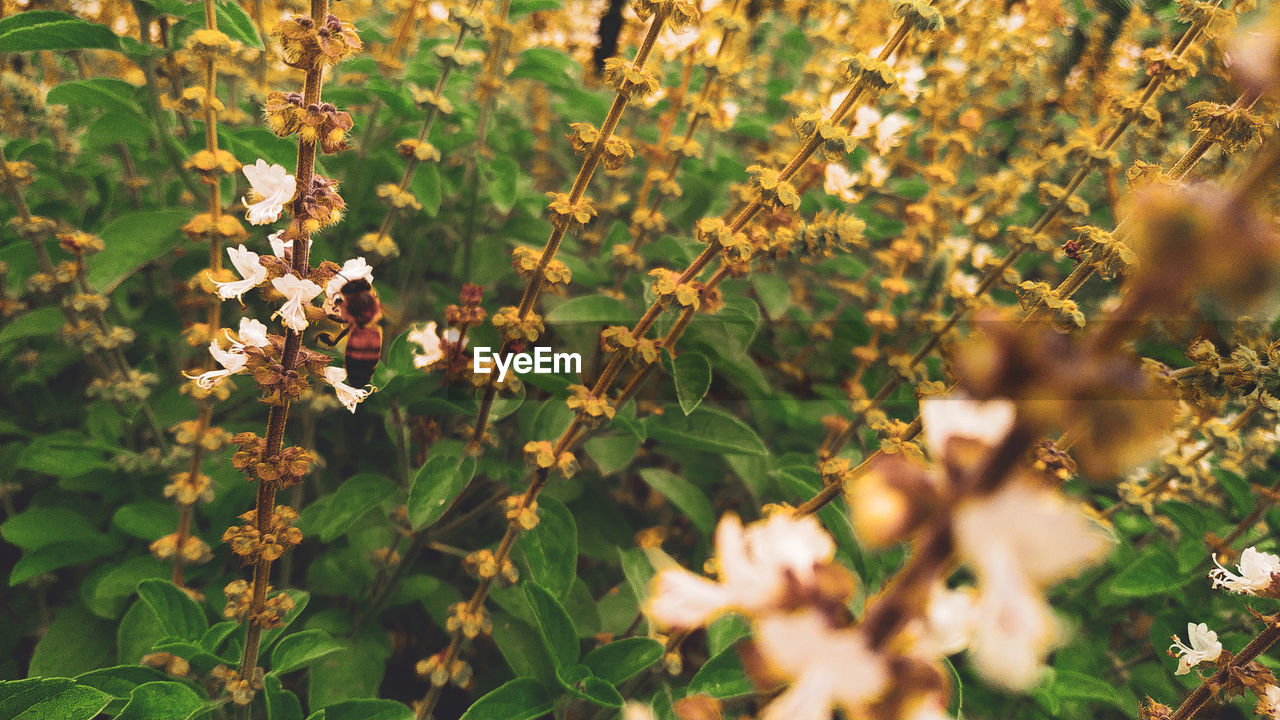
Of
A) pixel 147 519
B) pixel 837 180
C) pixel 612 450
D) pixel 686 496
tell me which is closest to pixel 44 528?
pixel 147 519

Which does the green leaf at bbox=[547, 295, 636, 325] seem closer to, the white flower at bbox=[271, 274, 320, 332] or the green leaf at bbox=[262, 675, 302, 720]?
the white flower at bbox=[271, 274, 320, 332]

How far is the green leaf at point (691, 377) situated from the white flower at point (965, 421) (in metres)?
0.62

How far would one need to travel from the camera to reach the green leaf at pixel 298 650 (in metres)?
0.87

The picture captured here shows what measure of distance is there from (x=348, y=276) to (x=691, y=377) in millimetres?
505

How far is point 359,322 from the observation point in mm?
802

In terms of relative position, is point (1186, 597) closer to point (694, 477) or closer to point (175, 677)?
point (694, 477)

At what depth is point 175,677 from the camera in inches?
35.0

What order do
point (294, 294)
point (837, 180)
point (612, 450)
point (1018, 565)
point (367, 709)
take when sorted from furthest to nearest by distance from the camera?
1. point (837, 180)
2. point (612, 450)
3. point (367, 709)
4. point (294, 294)
5. point (1018, 565)

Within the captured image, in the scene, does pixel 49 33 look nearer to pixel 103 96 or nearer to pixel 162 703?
pixel 103 96

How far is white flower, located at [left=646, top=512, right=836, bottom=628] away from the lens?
354 mm

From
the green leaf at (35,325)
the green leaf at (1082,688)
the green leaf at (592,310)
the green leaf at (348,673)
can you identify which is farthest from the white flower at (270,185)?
the green leaf at (1082,688)

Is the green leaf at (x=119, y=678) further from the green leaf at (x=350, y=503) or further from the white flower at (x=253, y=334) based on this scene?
the white flower at (x=253, y=334)

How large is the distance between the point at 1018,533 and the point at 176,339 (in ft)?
5.17

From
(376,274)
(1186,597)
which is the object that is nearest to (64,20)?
(376,274)
